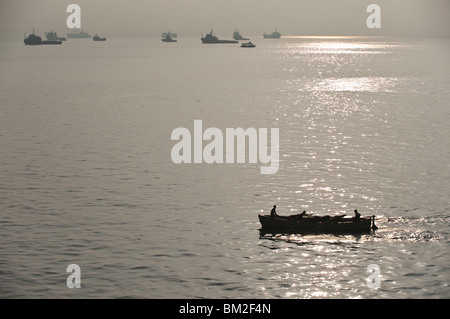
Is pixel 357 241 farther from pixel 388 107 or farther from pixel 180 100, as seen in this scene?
pixel 180 100

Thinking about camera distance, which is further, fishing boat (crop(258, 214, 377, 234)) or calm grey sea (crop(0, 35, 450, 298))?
fishing boat (crop(258, 214, 377, 234))

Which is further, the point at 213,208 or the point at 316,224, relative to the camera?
the point at 213,208

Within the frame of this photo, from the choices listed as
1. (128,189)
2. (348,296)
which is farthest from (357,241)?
(128,189)

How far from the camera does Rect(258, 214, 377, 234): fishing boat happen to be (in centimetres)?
5909

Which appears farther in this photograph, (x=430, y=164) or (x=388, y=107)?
(x=388, y=107)

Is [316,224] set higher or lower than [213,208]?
lower

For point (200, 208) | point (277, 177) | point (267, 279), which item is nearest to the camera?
point (267, 279)

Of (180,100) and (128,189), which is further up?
(180,100)

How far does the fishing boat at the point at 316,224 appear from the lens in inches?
2327

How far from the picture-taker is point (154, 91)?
18850 cm

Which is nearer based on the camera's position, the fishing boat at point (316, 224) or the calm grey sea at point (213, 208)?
the calm grey sea at point (213, 208)

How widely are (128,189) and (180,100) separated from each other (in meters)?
93.0

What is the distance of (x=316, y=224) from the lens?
194 ft
